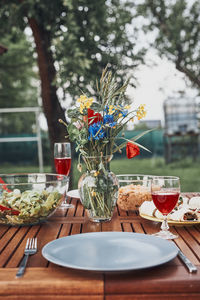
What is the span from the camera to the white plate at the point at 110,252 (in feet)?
2.33

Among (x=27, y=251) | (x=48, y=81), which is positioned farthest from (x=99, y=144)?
(x=48, y=81)

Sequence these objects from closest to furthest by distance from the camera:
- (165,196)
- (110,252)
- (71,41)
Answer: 1. (110,252)
2. (165,196)
3. (71,41)

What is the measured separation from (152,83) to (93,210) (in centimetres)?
594

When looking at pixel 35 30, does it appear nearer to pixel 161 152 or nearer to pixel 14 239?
pixel 14 239

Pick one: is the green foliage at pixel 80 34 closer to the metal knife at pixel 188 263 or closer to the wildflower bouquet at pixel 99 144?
the wildflower bouquet at pixel 99 144

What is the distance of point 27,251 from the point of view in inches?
33.2

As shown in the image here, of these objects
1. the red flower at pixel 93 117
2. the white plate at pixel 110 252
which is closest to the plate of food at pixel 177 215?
the white plate at pixel 110 252

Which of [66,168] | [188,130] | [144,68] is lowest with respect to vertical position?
[66,168]

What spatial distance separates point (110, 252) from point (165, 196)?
0.24 m

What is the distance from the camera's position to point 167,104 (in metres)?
7.52

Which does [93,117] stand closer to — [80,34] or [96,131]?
[96,131]

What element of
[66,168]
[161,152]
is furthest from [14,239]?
[161,152]

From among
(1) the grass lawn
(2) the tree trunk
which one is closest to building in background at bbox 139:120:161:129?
(1) the grass lawn

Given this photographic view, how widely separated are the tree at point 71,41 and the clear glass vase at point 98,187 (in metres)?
2.16
